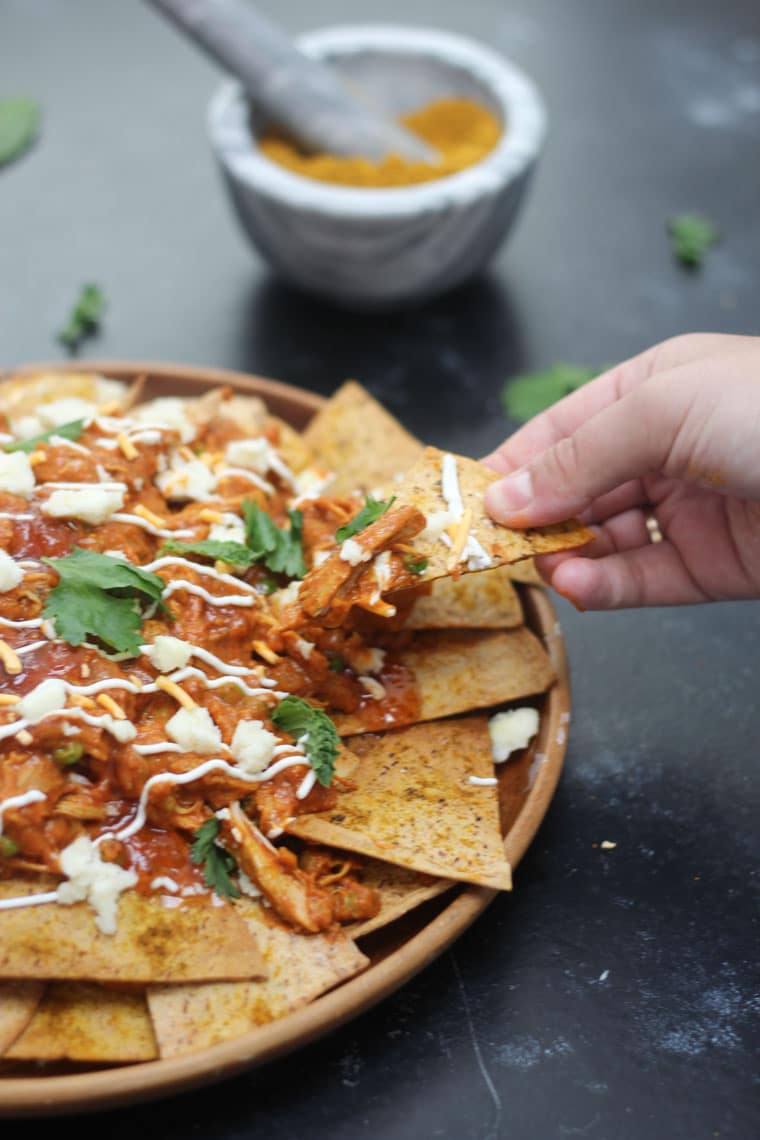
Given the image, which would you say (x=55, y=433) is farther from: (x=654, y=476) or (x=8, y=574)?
(x=654, y=476)

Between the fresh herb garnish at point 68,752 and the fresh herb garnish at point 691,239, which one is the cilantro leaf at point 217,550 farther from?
the fresh herb garnish at point 691,239

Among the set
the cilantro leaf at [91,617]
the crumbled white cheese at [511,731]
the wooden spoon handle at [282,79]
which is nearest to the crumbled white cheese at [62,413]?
the cilantro leaf at [91,617]

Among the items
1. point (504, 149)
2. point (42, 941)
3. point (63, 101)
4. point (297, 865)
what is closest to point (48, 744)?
point (42, 941)

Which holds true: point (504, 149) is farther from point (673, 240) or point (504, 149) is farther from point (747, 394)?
point (747, 394)

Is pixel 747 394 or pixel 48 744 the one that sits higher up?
pixel 747 394

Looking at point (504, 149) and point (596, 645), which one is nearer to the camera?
point (596, 645)

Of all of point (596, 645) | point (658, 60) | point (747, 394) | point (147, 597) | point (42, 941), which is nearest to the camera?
point (42, 941)

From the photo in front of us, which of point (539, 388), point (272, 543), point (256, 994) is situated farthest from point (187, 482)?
point (539, 388)
